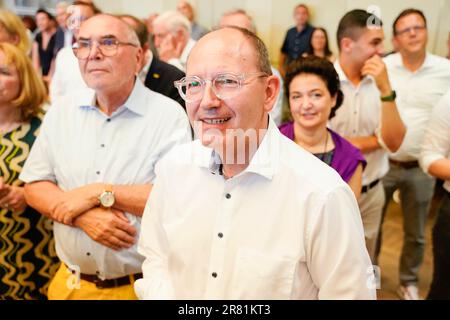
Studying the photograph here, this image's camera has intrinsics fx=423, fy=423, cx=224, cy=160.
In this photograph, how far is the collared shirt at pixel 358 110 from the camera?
0.76 metres

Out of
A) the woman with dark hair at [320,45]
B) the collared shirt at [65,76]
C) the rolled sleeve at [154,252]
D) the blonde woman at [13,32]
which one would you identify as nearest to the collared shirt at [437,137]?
the woman with dark hair at [320,45]

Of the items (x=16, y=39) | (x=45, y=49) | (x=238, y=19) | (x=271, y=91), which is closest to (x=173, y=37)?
(x=45, y=49)

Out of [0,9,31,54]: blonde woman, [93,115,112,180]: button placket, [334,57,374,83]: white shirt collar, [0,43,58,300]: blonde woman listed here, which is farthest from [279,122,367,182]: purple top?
[0,9,31,54]: blonde woman

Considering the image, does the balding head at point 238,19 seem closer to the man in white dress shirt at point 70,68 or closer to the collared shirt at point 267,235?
the collared shirt at point 267,235

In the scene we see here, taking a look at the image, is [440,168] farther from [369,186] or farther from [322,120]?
[322,120]

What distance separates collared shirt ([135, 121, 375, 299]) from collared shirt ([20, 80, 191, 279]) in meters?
0.31

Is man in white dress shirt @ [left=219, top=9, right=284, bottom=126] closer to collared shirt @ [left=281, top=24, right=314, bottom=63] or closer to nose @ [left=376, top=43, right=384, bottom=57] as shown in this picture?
collared shirt @ [left=281, top=24, right=314, bottom=63]

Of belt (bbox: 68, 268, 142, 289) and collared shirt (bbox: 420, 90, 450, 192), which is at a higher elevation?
collared shirt (bbox: 420, 90, 450, 192)

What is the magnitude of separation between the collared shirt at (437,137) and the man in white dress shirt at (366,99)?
6.3 inches

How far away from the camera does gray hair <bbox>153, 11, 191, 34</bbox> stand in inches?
46.8

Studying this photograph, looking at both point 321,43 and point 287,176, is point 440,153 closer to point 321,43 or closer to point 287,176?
point 321,43

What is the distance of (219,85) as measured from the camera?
603 mm

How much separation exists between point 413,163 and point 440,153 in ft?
1.19

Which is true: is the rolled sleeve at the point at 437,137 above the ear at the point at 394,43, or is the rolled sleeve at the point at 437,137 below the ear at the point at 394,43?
below
